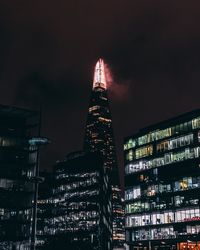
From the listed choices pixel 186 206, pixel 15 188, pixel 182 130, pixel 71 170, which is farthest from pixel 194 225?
pixel 71 170

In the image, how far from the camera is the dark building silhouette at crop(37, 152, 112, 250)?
138 metres

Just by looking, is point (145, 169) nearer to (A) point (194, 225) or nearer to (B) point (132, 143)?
(B) point (132, 143)

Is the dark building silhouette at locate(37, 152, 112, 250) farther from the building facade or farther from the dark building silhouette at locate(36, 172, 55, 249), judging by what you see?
the building facade

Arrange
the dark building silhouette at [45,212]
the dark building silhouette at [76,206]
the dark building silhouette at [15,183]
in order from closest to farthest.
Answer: the dark building silhouette at [15,183], the dark building silhouette at [76,206], the dark building silhouette at [45,212]

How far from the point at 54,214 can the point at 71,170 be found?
67.2 feet

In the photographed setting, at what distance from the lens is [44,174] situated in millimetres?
182875

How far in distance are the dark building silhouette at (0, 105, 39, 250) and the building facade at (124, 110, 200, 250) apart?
98.2 ft

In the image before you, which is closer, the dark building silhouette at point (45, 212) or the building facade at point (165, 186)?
the building facade at point (165, 186)

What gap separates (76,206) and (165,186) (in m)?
54.0

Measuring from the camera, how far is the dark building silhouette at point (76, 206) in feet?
453

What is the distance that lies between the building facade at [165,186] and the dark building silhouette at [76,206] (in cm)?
2769

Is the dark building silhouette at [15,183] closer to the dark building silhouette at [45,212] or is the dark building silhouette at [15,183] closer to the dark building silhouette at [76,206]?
the dark building silhouette at [76,206]

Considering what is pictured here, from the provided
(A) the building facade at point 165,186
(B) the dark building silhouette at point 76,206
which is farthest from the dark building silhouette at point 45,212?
(A) the building facade at point 165,186

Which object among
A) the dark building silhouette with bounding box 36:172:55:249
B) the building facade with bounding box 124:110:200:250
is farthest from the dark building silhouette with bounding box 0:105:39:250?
the dark building silhouette with bounding box 36:172:55:249
